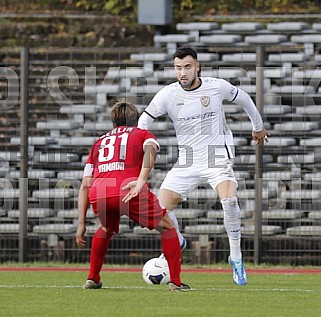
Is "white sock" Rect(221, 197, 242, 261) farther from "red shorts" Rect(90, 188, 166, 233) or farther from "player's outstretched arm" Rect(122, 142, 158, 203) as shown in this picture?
"player's outstretched arm" Rect(122, 142, 158, 203)

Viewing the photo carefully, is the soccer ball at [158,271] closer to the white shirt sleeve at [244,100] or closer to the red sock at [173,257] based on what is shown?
the red sock at [173,257]

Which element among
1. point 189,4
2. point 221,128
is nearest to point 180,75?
point 221,128

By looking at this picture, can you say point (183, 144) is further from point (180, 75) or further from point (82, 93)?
point (82, 93)

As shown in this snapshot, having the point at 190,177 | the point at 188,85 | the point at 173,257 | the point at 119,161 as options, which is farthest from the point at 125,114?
the point at 190,177

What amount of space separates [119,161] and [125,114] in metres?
0.41

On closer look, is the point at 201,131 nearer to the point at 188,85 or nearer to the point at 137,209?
the point at 188,85

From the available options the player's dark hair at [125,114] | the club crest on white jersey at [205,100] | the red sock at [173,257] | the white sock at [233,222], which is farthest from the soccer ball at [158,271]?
the club crest on white jersey at [205,100]

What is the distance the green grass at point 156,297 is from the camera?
27.9ft

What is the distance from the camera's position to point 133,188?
9.79 m

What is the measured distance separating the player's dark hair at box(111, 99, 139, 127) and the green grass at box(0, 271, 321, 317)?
1.44 m

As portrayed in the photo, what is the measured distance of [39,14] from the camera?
2022cm

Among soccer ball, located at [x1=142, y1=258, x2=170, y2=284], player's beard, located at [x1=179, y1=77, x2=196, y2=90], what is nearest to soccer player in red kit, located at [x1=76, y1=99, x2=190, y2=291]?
soccer ball, located at [x1=142, y1=258, x2=170, y2=284]

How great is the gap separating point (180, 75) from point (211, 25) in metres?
6.96

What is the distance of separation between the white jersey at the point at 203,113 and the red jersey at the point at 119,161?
183 centimetres
